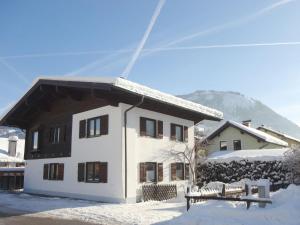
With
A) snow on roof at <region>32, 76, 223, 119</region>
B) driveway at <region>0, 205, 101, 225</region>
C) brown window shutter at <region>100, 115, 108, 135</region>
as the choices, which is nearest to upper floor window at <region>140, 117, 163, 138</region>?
snow on roof at <region>32, 76, 223, 119</region>

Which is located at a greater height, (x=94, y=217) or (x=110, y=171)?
(x=110, y=171)

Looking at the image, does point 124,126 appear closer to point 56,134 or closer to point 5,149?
point 56,134

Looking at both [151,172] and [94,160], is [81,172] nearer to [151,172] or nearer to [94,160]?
[94,160]

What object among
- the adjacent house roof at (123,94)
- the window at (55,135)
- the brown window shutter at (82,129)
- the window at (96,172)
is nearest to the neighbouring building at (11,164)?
the adjacent house roof at (123,94)

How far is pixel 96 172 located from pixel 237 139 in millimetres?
19077

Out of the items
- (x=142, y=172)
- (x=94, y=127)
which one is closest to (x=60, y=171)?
(x=94, y=127)

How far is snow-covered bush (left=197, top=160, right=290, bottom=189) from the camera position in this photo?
70.9 ft

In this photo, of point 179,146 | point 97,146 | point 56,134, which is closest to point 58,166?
point 56,134

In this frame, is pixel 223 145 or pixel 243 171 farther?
pixel 223 145

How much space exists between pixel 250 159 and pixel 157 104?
7.80 meters

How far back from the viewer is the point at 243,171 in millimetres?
23281

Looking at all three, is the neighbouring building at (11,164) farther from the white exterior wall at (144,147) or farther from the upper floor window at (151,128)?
the upper floor window at (151,128)

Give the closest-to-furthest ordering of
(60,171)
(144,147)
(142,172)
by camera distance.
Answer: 1. (142,172)
2. (144,147)
3. (60,171)

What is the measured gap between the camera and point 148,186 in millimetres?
18938
